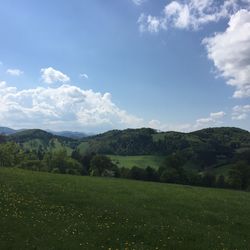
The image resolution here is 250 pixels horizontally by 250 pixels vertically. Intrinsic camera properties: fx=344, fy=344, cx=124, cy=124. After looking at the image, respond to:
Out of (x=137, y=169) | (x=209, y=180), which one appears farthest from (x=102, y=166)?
(x=209, y=180)

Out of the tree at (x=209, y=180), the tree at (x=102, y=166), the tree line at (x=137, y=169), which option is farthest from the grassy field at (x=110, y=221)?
A: the tree at (x=209, y=180)

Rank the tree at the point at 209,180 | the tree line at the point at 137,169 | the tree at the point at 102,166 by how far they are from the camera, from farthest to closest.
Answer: the tree at the point at 209,180 < the tree at the point at 102,166 < the tree line at the point at 137,169

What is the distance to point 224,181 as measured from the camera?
124 m

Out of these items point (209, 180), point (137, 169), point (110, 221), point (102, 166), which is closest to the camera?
point (110, 221)

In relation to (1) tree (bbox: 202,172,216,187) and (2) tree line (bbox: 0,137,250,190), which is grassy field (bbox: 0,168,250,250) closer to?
(2) tree line (bbox: 0,137,250,190)

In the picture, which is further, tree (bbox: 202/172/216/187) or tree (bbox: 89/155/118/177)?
tree (bbox: 202/172/216/187)

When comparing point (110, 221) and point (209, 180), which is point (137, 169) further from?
point (110, 221)

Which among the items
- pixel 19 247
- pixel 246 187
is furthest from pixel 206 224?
pixel 246 187

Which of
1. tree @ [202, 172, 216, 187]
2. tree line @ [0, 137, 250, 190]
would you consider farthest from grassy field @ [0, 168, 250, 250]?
tree @ [202, 172, 216, 187]

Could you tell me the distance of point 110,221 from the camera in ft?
72.9

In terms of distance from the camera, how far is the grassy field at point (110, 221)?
18.1m

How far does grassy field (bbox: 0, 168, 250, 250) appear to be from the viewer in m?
18.1

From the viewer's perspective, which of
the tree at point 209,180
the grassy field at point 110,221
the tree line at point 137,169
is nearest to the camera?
the grassy field at point 110,221

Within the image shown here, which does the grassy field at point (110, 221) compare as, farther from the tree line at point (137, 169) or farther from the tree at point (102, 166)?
the tree at point (102, 166)
